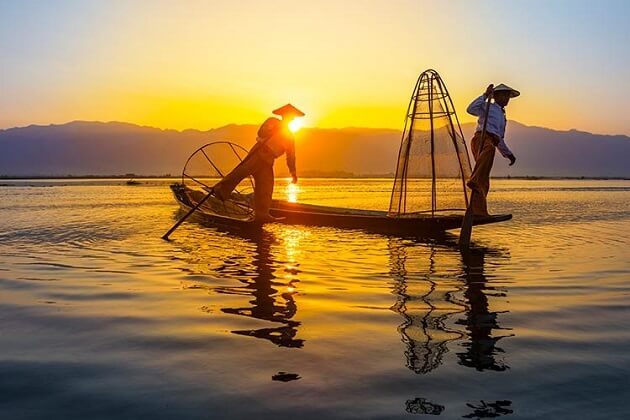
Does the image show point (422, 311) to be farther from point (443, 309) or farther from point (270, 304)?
point (270, 304)

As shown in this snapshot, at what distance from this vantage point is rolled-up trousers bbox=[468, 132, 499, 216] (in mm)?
12875

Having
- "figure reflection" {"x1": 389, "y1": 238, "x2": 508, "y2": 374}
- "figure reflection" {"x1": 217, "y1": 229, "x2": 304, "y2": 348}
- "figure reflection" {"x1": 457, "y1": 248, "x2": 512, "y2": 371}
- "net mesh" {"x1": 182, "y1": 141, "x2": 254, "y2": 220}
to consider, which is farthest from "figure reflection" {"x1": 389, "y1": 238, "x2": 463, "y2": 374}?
"net mesh" {"x1": 182, "y1": 141, "x2": 254, "y2": 220}

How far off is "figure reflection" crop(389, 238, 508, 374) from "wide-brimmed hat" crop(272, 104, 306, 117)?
6.35 metres

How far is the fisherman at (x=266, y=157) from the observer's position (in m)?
16.2

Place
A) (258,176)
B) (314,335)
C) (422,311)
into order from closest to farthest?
1. (314,335)
2. (422,311)
3. (258,176)

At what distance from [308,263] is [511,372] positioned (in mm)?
6108

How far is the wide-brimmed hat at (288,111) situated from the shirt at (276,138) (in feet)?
0.85

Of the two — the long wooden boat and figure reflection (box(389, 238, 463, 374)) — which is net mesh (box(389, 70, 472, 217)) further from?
figure reflection (box(389, 238, 463, 374))

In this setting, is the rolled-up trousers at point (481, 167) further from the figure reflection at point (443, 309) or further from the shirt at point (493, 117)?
the figure reflection at point (443, 309)

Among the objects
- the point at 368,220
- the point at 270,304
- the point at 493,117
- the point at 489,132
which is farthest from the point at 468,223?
the point at 270,304

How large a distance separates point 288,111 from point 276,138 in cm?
90

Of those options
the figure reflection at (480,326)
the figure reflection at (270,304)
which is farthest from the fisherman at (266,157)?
the figure reflection at (480,326)

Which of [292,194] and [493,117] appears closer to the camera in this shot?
[493,117]

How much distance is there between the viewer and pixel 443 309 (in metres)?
6.57
